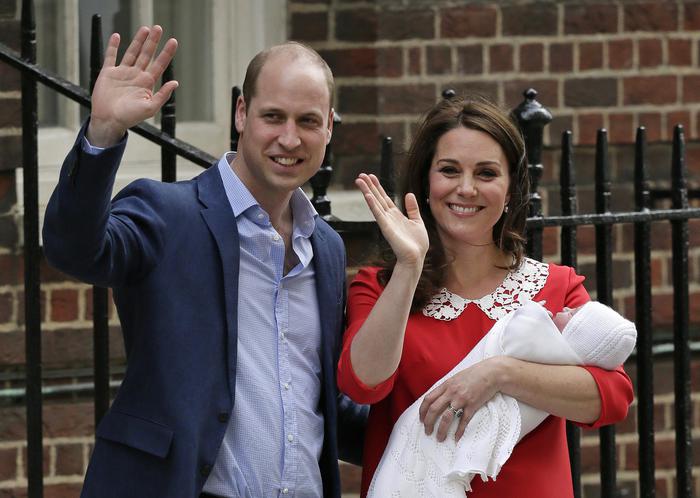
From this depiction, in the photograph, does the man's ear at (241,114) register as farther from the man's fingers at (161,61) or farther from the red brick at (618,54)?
the red brick at (618,54)

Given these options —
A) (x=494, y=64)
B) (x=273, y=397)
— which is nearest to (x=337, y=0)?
(x=494, y=64)

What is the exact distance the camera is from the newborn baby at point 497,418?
290cm

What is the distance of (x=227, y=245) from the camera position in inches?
113

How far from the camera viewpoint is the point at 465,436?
292 cm

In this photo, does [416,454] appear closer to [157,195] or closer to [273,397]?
[273,397]

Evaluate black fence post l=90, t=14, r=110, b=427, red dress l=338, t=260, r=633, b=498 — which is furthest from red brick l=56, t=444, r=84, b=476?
red dress l=338, t=260, r=633, b=498

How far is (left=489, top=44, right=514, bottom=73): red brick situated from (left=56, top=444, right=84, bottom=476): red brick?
81.3 inches

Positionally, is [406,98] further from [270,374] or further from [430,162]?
[270,374]

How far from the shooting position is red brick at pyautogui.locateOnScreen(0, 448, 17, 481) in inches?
183

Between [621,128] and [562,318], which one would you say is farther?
[621,128]

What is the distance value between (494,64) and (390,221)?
8.20 feet

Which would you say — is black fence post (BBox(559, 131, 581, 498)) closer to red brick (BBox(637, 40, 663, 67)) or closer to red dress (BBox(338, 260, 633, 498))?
red dress (BBox(338, 260, 633, 498))

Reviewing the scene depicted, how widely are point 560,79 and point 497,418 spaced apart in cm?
261

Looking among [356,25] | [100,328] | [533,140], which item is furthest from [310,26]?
[100,328]
